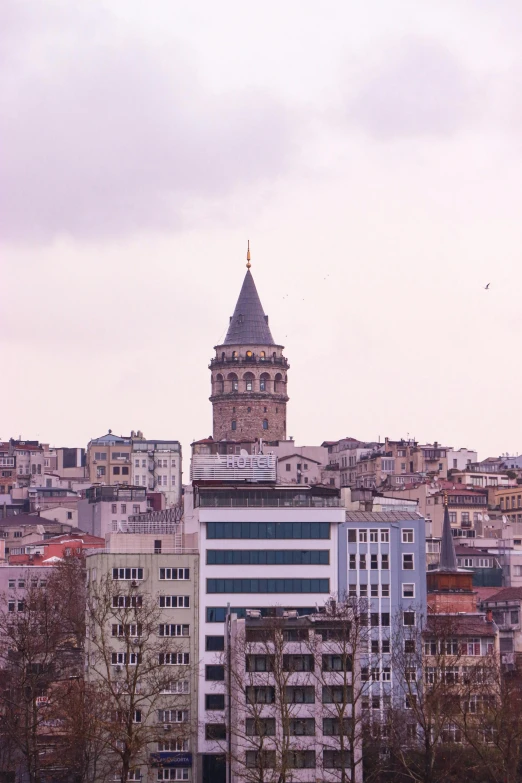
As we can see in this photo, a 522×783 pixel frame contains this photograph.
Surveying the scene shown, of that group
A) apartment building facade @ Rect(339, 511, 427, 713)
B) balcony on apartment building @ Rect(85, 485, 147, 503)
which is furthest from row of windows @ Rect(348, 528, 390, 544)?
balcony on apartment building @ Rect(85, 485, 147, 503)

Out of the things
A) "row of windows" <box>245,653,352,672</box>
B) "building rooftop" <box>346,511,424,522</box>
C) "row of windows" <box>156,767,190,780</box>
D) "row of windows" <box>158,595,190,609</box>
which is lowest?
"row of windows" <box>156,767,190,780</box>

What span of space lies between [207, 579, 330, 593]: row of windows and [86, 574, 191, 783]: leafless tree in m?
2.81

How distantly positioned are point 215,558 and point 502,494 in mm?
90507

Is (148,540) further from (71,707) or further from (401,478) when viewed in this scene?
(401,478)

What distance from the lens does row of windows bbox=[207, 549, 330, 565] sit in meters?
93.4

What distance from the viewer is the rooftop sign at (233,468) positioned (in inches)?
4311

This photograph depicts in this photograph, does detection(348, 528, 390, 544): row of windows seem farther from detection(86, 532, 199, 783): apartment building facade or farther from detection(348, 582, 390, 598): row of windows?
detection(86, 532, 199, 783): apartment building facade

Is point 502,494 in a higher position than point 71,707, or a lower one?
higher

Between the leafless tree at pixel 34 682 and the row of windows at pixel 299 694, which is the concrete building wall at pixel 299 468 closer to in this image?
the leafless tree at pixel 34 682

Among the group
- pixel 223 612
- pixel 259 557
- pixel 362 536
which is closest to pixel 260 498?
pixel 259 557

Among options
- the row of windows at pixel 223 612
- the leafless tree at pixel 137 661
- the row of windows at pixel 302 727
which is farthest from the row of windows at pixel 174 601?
the row of windows at pixel 302 727

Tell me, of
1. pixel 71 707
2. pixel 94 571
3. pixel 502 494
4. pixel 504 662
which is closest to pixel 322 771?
pixel 71 707

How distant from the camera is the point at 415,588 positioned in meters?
95.6

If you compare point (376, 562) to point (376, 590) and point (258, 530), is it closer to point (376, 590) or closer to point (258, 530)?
point (376, 590)
